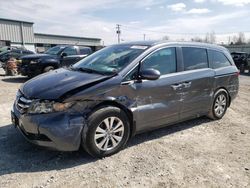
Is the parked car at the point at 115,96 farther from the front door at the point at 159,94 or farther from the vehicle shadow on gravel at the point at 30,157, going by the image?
the vehicle shadow on gravel at the point at 30,157

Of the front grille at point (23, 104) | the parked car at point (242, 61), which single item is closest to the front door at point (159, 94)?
the front grille at point (23, 104)

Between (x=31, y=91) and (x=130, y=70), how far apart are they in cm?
151

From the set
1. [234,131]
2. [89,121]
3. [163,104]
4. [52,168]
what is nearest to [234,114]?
[234,131]

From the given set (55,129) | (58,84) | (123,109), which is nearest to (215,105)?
(123,109)

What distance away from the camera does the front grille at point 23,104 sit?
151 inches

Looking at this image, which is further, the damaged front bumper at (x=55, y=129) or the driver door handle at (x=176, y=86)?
the driver door handle at (x=176, y=86)

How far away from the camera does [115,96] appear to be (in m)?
4.07

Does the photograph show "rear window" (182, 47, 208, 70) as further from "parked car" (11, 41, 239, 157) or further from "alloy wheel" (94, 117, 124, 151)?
"alloy wheel" (94, 117, 124, 151)

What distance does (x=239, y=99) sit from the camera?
8.81 metres

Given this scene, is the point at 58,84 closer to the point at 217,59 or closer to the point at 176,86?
the point at 176,86

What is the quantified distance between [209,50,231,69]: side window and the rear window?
0.21 meters

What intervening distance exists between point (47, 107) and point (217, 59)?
3941 millimetres

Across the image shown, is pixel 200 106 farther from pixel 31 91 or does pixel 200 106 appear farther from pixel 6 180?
pixel 6 180

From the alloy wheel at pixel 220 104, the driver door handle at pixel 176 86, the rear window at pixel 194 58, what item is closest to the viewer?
the driver door handle at pixel 176 86
